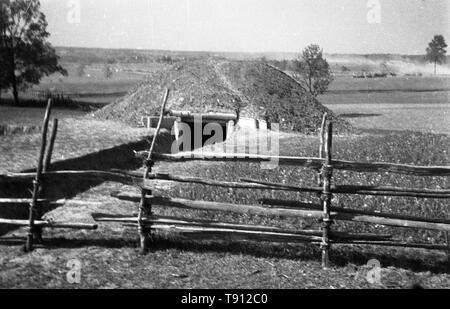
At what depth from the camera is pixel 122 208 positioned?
34.5ft

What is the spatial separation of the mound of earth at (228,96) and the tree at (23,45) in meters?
18.1

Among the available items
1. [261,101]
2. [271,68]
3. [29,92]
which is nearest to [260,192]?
[261,101]

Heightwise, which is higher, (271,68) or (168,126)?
(271,68)

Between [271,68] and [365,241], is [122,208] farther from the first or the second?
[271,68]

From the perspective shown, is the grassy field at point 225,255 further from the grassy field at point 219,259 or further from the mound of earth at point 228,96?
the mound of earth at point 228,96

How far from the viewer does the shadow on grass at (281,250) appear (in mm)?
7949

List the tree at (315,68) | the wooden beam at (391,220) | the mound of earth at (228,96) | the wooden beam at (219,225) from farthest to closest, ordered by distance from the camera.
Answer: the tree at (315,68), the mound of earth at (228,96), the wooden beam at (219,225), the wooden beam at (391,220)

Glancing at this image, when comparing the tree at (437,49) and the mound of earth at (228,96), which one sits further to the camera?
the tree at (437,49)

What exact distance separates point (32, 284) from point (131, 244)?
6.03 feet

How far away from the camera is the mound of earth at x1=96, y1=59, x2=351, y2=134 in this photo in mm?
22547

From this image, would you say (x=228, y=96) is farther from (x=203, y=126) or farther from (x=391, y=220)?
(x=391, y=220)

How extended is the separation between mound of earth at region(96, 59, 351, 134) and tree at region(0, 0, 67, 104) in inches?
714

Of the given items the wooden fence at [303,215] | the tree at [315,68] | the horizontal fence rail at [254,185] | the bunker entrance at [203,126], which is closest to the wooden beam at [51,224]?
the wooden fence at [303,215]

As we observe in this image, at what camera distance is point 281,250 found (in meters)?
8.25
